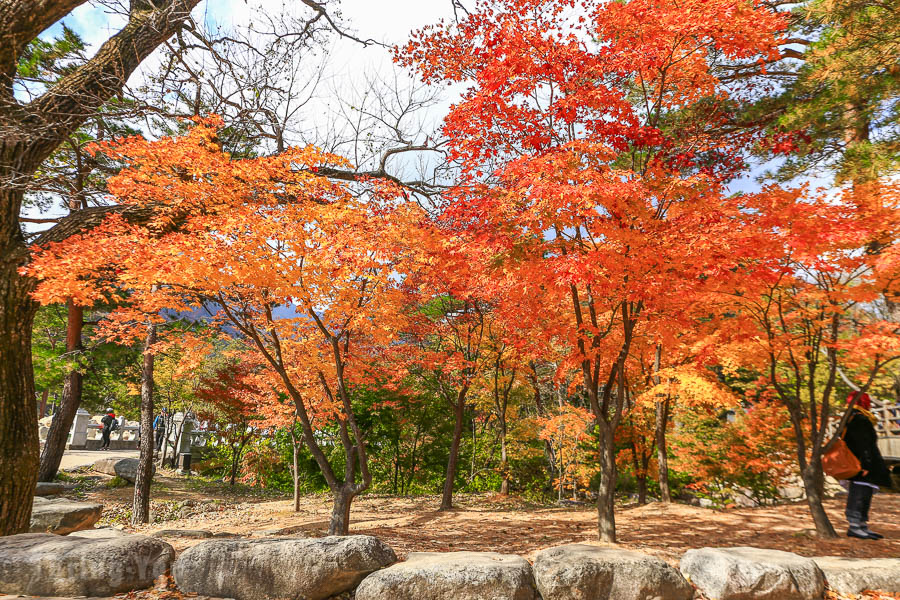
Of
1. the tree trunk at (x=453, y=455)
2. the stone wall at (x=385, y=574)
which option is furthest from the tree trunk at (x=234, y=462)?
the stone wall at (x=385, y=574)

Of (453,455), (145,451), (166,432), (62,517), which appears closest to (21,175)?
(62,517)

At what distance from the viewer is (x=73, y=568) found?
396cm

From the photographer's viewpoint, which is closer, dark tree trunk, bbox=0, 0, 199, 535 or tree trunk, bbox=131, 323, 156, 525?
dark tree trunk, bbox=0, 0, 199, 535

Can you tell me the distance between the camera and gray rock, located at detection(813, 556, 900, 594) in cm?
429

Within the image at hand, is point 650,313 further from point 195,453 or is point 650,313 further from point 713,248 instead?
point 195,453

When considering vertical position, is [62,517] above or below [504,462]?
above

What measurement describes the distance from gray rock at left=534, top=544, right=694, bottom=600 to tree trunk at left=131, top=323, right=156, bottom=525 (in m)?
9.66

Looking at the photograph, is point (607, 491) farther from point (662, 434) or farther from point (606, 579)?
point (662, 434)

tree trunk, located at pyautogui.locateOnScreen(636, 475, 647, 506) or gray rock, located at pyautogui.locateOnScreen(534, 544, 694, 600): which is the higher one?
gray rock, located at pyautogui.locateOnScreen(534, 544, 694, 600)

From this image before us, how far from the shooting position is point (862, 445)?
577 cm

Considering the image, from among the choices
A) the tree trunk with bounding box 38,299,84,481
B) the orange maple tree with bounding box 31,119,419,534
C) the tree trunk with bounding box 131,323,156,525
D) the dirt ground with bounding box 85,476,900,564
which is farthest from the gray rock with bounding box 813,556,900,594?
the tree trunk with bounding box 38,299,84,481

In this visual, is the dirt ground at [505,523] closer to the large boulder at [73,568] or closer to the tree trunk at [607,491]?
the tree trunk at [607,491]

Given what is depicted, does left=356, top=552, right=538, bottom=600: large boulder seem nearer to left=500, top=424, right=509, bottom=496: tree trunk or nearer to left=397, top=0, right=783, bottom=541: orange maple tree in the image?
left=397, top=0, right=783, bottom=541: orange maple tree

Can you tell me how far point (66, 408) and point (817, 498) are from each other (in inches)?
648
